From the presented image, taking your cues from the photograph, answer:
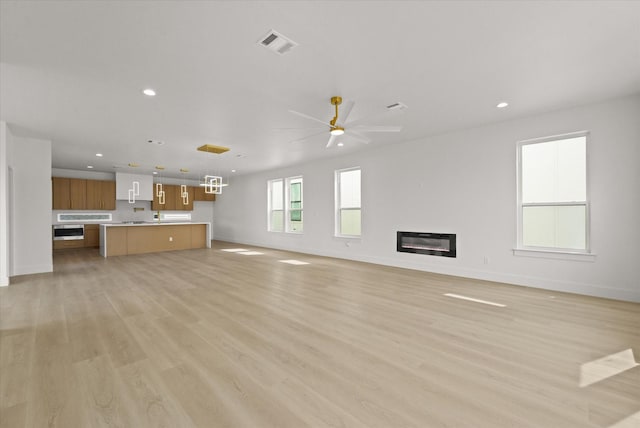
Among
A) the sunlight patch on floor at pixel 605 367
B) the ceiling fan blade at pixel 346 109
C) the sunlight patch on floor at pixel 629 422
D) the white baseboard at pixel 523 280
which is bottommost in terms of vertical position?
the sunlight patch on floor at pixel 605 367

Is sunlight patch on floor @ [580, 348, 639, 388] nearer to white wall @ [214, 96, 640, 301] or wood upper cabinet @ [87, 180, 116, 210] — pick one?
white wall @ [214, 96, 640, 301]

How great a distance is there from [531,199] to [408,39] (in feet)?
12.1

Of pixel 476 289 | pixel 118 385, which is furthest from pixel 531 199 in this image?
pixel 118 385

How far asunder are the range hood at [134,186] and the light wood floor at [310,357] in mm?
6609

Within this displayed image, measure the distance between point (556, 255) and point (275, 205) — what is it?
7.76 meters

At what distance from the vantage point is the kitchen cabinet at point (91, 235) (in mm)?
9633

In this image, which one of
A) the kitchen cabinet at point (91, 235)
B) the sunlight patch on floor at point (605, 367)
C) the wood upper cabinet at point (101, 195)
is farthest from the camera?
the kitchen cabinet at point (91, 235)

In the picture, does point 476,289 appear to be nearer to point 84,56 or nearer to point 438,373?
point 438,373

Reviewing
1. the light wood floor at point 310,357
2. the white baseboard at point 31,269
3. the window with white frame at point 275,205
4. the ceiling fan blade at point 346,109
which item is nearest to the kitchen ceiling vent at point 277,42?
the ceiling fan blade at point 346,109

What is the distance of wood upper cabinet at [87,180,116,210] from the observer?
9461 mm

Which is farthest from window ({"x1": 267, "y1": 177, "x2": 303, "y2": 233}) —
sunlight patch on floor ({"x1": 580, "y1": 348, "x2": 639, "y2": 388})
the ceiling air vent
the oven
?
sunlight patch on floor ({"x1": 580, "y1": 348, "x2": 639, "y2": 388})

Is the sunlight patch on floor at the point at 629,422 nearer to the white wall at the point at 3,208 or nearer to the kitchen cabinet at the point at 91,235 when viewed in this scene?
the white wall at the point at 3,208

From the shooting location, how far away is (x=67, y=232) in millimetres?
9250

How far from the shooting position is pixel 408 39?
2494mm
